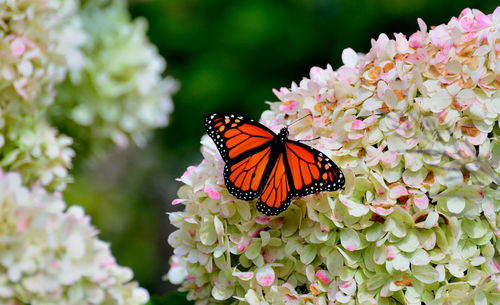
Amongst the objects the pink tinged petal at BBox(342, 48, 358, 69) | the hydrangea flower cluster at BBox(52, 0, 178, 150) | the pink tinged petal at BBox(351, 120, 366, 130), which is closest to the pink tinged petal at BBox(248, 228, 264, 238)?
the pink tinged petal at BBox(351, 120, 366, 130)

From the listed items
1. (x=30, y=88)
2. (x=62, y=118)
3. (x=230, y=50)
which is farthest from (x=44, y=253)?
(x=230, y=50)

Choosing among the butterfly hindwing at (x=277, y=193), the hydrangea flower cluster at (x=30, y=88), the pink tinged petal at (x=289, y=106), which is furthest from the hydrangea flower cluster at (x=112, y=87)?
the butterfly hindwing at (x=277, y=193)

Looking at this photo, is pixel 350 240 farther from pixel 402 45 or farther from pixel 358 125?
pixel 402 45

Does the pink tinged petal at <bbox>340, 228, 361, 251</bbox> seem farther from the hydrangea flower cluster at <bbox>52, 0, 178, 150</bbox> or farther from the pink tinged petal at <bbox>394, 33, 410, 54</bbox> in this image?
the hydrangea flower cluster at <bbox>52, 0, 178, 150</bbox>

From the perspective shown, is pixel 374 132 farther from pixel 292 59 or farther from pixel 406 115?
pixel 292 59

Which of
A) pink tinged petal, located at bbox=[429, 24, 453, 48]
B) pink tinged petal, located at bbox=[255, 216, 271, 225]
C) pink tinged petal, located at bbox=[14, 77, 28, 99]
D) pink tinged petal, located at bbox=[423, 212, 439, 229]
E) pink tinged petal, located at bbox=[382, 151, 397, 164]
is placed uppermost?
pink tinged petal, located at bbox=[14, 77, 28, 99]

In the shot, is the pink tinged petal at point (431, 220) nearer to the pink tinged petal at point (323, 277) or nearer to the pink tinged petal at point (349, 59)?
the pink tinged petal at point (323, 277)
